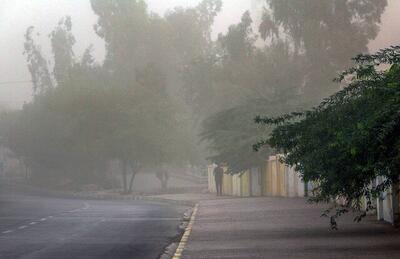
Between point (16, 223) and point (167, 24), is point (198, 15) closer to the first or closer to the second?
point (167, 24)

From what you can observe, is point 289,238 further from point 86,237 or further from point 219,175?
point 219,175

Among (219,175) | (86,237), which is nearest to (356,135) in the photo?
(86,237)

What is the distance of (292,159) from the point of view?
16141 millimetres

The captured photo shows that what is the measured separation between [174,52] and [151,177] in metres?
15.8

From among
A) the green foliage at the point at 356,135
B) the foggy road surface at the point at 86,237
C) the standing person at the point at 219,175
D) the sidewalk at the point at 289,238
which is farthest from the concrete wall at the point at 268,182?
the green foliage at the point at 356,135

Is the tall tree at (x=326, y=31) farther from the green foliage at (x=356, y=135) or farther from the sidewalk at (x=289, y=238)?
the green foliage at (x=356, y=135)

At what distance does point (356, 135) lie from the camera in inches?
423

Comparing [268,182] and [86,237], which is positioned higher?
[268,182]

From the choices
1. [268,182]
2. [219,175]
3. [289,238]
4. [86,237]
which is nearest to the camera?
[289,238]

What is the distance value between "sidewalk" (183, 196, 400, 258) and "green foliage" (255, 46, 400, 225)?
107cm

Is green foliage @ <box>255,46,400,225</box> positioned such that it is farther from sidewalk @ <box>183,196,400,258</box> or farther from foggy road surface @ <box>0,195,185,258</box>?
foggy road surface @ <box>0,195,185,258</box>

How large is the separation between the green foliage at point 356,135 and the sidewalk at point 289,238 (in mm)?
1068

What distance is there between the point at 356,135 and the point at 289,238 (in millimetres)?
7102

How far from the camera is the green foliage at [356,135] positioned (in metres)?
10.8
